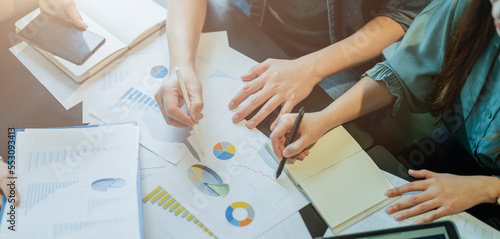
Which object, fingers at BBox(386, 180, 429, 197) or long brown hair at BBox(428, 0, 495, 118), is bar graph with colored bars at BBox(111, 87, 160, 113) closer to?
fingers at BBox(386, 180, 429, 197)

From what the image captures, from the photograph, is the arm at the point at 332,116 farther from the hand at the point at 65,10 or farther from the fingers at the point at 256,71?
the hand at the point at 65,10

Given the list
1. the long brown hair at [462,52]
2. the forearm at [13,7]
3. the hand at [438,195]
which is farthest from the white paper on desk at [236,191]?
the forearm at [13,7]

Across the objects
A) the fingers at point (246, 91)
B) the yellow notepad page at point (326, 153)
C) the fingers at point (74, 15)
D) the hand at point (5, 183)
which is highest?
the fingers at point (74, 15)

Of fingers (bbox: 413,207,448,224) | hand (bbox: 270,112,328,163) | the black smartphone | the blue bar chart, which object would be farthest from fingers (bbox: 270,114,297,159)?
the black smartphone

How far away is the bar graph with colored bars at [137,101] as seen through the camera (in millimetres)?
971

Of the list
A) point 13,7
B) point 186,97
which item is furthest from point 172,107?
point 13,7

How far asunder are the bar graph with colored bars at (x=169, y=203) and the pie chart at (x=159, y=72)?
1.08ft

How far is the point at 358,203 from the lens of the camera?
82cm

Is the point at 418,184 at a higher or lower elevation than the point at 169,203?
lower

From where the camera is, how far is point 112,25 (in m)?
1.11

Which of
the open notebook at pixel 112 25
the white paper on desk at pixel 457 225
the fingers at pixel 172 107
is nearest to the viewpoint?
the white paper on desk at pixel 457 225

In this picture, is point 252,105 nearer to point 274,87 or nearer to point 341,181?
point 274,87

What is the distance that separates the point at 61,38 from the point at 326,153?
0.76 meters

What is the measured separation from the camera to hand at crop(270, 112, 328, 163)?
2.81 feet
